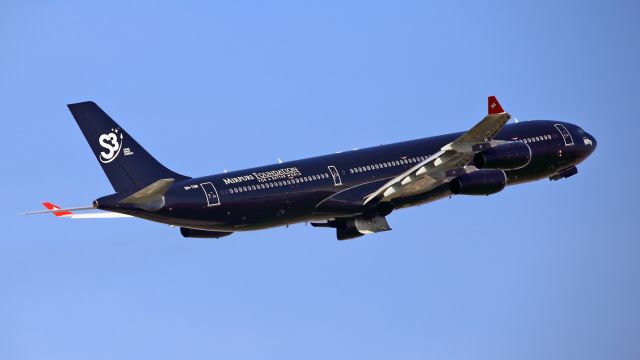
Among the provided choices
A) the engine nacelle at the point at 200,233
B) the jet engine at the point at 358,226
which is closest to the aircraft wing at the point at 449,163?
the jet engine at the point at 358,226

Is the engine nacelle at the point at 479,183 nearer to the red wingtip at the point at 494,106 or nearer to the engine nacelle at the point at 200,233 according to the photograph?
the red wingtip at the point at 494,106

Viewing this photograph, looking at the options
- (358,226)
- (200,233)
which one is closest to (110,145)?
(200,233)

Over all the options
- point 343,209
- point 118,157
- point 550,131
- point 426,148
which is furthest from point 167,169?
point 550,131

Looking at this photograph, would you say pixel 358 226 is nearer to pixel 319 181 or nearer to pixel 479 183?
Answer: pixel 319 181

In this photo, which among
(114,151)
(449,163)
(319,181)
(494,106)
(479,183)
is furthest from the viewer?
(479,183)

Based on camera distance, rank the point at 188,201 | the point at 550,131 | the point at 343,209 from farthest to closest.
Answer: the point at 550,131, the point at 343,209, the point at 188,201

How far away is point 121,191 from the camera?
214 ft

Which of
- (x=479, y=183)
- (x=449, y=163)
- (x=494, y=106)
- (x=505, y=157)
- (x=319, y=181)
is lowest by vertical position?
(x=479, y=183)

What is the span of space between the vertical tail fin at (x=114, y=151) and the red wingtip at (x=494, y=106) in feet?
50.7

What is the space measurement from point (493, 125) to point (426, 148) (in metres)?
6.69

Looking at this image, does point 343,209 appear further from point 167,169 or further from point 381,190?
point 167,169

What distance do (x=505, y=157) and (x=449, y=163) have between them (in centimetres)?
270

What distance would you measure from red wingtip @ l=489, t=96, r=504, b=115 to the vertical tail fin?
50.7ft

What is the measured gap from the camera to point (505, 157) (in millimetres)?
69375
